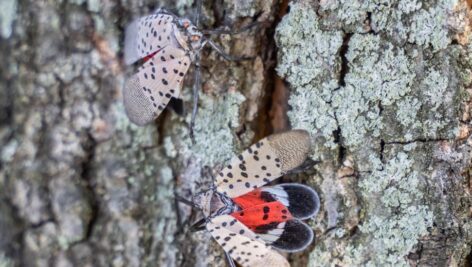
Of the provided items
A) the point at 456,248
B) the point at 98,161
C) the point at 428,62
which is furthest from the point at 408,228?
the point at 98,161

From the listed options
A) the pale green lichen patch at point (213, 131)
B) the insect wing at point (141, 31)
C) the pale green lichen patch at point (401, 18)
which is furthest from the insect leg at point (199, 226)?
the pale green lichen patch at point (401, 18)

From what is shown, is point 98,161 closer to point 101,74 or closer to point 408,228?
point 101,74

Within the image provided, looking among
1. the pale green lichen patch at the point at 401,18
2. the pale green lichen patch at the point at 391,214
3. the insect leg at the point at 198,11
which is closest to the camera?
the pale green lichen patch at the point at 401,18

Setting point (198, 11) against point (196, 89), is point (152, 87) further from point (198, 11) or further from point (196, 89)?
point (198, 11)

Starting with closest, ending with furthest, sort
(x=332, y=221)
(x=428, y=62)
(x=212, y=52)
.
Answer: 1. (x=428, y=62)
2. (x=332, y=221)
3. (x=212, y=52)

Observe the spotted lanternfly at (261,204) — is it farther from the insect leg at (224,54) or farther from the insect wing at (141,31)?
the insect wing at (141,31)

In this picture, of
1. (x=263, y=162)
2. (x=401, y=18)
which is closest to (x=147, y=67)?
(x=263, y=162)
